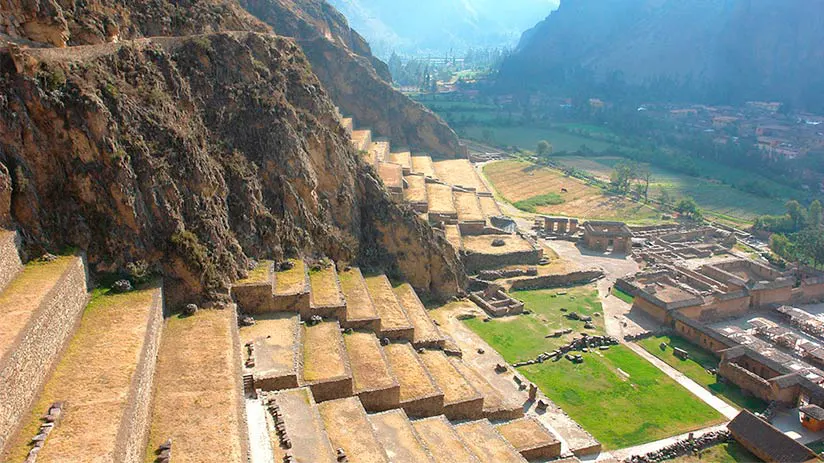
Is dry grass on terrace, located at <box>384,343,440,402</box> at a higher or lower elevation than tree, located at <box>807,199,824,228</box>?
higher

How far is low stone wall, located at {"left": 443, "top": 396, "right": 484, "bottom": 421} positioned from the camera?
113 feet

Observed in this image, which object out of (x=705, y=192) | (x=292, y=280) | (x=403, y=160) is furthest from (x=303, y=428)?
(x=705, y=192)

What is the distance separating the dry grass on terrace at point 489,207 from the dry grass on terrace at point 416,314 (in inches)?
1124

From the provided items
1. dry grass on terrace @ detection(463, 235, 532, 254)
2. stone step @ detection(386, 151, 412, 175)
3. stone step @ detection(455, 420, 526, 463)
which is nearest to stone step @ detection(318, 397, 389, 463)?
stone step @ detection(455, 420, 526, 463)

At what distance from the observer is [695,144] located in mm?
134125

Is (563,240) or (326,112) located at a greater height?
(326,112)

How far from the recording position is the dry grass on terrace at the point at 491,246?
61188 millimetres

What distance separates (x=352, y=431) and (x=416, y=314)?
16.5 m

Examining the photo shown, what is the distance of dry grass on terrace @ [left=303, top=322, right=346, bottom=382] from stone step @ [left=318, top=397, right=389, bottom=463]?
174cm

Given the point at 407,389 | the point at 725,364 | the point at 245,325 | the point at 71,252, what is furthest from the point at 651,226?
the point at 71,252

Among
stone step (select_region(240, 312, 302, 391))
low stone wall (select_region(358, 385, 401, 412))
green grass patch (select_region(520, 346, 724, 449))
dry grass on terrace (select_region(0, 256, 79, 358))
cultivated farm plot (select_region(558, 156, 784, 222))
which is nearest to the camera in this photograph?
dry grass on terrace (select_region(0, 256, 79, 358))

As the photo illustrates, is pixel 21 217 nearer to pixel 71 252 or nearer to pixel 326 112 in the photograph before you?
pixel 71 252

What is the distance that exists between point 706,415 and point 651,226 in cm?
4507

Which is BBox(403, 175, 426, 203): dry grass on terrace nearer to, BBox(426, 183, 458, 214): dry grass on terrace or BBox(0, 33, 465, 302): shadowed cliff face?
BBox(426, 183, 458, 214): dry grass on terrace
